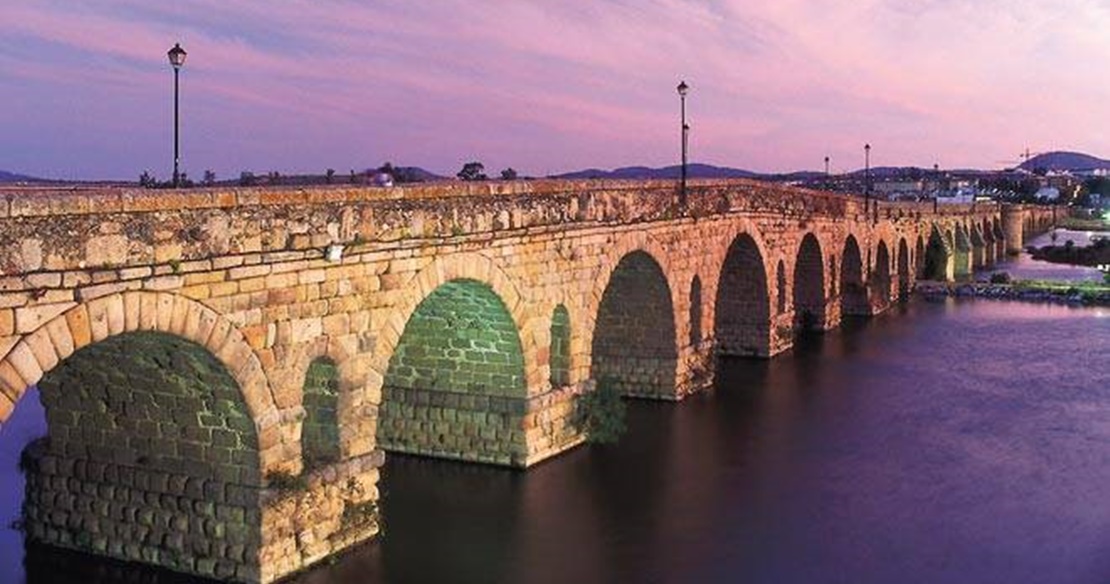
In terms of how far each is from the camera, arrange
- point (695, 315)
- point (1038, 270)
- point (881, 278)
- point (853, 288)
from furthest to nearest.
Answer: point (1038, 270) → point (881, 278) → point (853, 288) → point (695, 315)

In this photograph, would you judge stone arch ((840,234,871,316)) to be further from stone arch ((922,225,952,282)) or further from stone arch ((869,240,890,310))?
stone arch ((922,225,952,282))

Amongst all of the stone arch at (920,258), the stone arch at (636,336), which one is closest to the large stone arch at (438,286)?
the stone arch at (636,336)

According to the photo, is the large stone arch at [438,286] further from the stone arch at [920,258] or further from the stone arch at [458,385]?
the stone arch at [920,258]

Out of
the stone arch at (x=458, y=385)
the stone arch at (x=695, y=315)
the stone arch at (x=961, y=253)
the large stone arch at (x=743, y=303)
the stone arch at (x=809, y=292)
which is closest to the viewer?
the stone arch at (x=458, y=385)

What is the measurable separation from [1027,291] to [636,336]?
2957cm

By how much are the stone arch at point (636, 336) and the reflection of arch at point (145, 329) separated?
11.3 m

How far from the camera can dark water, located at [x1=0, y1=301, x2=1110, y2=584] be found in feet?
44.2

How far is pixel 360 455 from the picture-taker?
43.1ft

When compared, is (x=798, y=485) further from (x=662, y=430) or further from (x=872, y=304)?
(x=872, y=304)

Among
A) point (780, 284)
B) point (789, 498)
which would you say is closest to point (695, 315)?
point (780, 284)

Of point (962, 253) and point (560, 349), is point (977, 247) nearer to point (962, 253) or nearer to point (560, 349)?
point (962, 253)

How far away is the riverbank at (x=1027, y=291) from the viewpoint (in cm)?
4484

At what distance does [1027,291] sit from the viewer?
152ft

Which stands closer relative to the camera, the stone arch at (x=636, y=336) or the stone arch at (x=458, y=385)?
the stone arch at (x=458, y=385)
